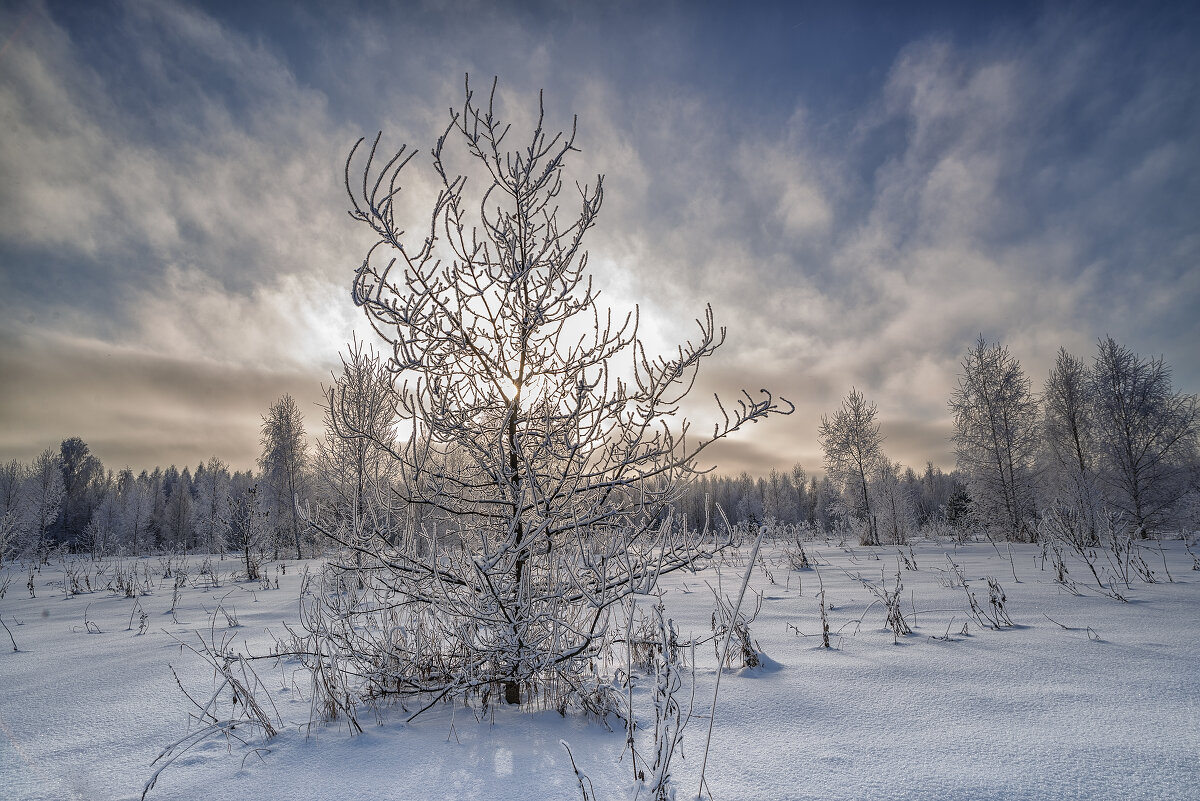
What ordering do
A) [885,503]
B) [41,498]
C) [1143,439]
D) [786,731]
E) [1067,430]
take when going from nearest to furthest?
1. [786,731]
2. [1143,439]
3. [1067,430]
4. [885,503]
5. [41,498]

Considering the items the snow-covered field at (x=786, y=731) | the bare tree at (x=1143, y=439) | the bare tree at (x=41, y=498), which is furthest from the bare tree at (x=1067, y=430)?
the bare tree at (x=41, y=498)

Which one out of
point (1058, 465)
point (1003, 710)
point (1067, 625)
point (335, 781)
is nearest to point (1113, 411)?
point (1058, 465)

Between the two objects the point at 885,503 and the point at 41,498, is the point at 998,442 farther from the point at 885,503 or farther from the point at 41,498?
the point at 41,498

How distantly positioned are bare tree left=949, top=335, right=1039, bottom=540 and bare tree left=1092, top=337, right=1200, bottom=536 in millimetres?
2165

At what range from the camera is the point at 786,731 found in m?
2.33

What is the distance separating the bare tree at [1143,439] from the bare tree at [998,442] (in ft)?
7.10

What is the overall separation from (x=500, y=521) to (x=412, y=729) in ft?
3.57

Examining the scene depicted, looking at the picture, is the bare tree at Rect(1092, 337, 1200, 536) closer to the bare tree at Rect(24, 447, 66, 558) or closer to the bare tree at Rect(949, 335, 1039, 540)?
the bare tree at Rect(949, 335, 1039, 540)

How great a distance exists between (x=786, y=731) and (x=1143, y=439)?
23.5m

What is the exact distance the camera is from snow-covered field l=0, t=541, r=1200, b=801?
73.6 inches

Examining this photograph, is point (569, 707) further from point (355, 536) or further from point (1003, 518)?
point (1003, 518)

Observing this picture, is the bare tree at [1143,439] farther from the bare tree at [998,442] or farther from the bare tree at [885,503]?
the bare tree at [885,503]

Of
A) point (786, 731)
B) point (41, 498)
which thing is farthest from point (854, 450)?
point (41, 498)

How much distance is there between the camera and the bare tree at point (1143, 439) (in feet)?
56.1
